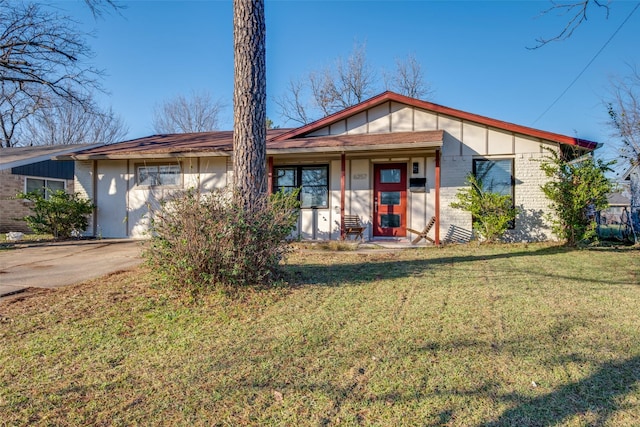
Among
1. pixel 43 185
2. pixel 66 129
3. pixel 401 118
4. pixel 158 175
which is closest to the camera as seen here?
pixel 401 118

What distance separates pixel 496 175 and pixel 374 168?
330 cm

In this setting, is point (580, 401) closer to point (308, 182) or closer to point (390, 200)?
point (390, 200)

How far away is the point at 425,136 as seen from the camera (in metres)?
8.92

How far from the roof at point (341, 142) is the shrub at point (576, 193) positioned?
0.52 m

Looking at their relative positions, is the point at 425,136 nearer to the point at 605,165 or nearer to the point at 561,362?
the point at 605,165

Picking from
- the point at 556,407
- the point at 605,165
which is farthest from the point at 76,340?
the point at 605,165

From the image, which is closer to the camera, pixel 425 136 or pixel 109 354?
pixel 109 354

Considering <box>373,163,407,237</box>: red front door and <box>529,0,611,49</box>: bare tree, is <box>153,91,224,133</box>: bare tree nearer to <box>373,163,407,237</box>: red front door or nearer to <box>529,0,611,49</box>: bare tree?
<box>373,163,407,237</box>: red front door

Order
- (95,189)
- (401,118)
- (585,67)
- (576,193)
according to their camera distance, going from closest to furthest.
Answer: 1. (576,193)
2. (401,118)
3. (95,189)
4. (585,67)

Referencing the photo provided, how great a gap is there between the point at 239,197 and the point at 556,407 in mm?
3776

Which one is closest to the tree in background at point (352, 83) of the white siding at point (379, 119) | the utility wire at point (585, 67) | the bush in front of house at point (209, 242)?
the utility wire at point (585, 67)

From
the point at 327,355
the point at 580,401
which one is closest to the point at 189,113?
the point at 327,355

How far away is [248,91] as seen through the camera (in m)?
4.90

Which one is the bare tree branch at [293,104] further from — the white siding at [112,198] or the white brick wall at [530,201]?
the white brick wall at [530,201]
